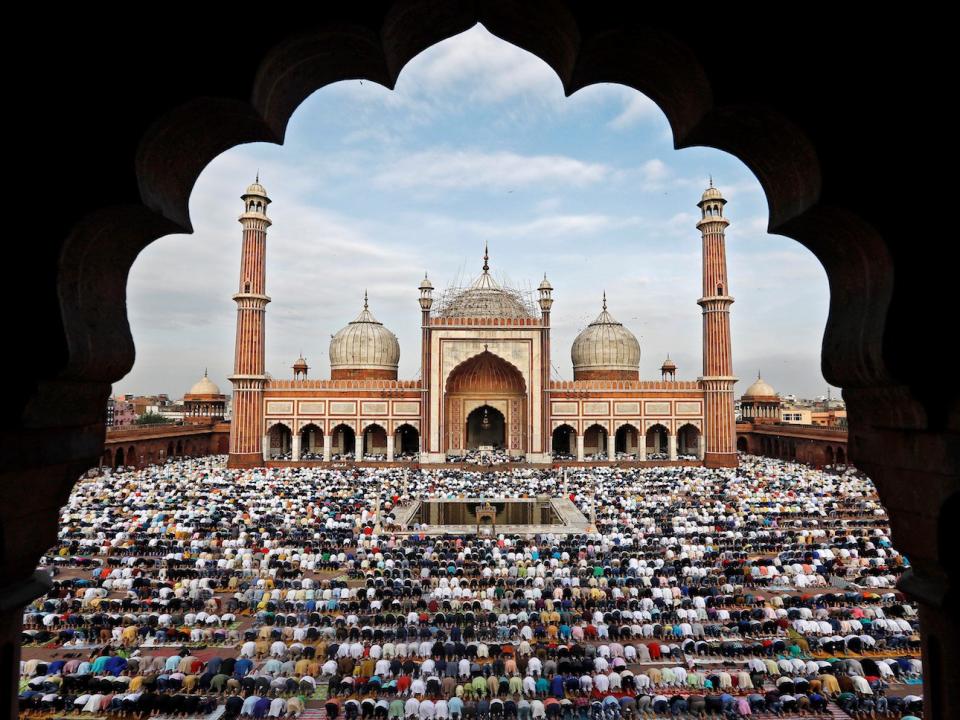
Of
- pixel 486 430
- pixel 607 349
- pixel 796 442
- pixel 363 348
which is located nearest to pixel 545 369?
pixel 486 430

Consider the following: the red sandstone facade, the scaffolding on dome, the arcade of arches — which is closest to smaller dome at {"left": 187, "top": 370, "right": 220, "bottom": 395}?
the arcade of arches

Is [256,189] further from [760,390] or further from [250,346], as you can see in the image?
[760,390]

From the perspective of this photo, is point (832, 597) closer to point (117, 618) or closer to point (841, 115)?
point (841, 115)

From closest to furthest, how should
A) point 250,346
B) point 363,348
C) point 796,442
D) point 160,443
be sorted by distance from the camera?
point 250,346 → point 160,443 → point 796,442 → point 363,348

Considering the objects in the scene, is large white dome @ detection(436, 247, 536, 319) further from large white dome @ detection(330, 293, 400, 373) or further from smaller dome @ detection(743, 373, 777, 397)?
smaller dome @ detection(743, 373, 777, 397)

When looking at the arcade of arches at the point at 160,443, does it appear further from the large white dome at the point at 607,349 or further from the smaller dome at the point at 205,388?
the large white dome at the point at 607,349

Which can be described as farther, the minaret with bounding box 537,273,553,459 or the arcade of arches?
the minaret with bounding box 537,273,553,459
